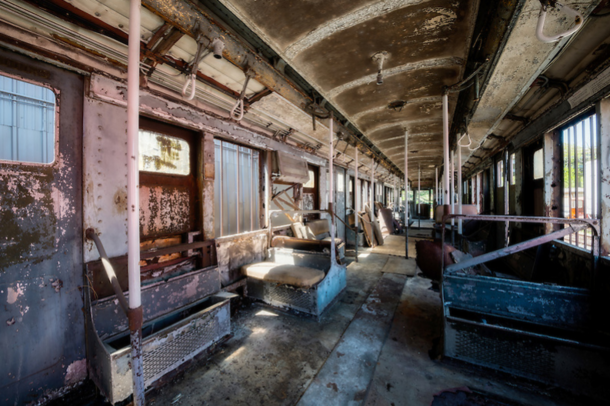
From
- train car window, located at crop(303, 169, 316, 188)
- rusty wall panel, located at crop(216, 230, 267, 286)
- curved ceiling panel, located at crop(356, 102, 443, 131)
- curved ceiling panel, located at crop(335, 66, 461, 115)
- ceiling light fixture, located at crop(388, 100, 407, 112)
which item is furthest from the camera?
train car window, located at crop(303, 169, 316, 188)

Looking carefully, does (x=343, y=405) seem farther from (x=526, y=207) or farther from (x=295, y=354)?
(x=526, y=207)

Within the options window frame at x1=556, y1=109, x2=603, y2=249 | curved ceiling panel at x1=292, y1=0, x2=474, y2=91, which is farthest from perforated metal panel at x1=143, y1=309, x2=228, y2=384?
window frame at x1=556, y1=109, x2=603, y2=249

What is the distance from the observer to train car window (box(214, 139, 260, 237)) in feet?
12.4

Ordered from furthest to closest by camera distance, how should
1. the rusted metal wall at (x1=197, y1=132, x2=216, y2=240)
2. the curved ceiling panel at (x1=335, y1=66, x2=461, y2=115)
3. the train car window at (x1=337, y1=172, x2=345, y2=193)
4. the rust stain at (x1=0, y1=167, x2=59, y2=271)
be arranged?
the train car window at (x1=337, y1=172, x2=345, y2=193), the rusted metal wall at (x1=197, y1=132, x2=216, y2=240), the curved ceiling panel at (x1=335, y1=66, x2=461, y2=115), the rust stain at (x1=0, y1=167, x2=59, y2=271)

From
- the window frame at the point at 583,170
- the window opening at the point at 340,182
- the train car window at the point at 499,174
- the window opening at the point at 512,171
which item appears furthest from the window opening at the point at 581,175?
the window opening at the point at 340,182

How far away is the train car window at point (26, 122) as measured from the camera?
1.84 meters

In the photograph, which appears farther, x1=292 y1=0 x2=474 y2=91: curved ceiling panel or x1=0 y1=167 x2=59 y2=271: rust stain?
x1=292 y1=0 x2=474 y2=91: curved ceiling panel

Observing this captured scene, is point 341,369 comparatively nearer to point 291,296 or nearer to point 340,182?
point 291,296

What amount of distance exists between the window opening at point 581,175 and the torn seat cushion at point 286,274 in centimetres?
387

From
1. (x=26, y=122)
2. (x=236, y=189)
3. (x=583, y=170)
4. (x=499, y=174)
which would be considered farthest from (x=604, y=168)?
(x=26, y=122)

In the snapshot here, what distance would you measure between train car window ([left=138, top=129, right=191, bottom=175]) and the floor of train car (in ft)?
8.10

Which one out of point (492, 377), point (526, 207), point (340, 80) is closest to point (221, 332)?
point (492, 377)

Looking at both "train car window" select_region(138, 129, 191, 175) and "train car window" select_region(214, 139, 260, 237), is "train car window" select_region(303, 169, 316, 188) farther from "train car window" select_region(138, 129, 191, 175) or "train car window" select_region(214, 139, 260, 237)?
"train car window" select_region(138, 129, 191, 175)

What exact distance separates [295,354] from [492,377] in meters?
2.06
